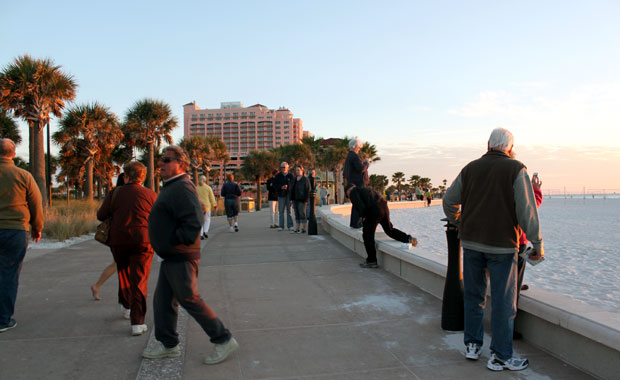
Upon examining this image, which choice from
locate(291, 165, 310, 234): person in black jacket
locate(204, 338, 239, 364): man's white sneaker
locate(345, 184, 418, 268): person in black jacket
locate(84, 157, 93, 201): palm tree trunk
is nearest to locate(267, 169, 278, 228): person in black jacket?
locate(291, 165, 310, 234): person in black jacket

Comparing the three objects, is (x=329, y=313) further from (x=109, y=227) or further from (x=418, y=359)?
(x=109, y=227)

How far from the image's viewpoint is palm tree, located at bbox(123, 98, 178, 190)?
3462cm

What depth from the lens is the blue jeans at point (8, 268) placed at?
4355 mm

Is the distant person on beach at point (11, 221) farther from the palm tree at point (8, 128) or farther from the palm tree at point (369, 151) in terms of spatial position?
the palm tree at point (369, 151)

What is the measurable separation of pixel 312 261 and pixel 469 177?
4.96 m

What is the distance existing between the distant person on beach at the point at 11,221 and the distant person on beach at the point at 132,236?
74cm

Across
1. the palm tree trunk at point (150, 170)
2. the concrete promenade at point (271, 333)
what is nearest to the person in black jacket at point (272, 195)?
the concrete promenade at point (271, 333)

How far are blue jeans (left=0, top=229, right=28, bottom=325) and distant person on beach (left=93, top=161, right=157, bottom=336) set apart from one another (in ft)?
2.78

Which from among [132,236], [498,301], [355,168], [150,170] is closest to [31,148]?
[150,170]

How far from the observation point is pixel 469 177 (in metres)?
3.55

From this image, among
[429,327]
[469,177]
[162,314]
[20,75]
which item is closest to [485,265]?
[469,177]

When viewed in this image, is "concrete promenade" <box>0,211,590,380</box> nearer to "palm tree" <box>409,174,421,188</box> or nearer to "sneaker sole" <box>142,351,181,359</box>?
"sneaker sole" <box>142,351,181,359</box>

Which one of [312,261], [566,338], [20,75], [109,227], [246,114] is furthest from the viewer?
[246,114]

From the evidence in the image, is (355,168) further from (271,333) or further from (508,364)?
(508,364)
